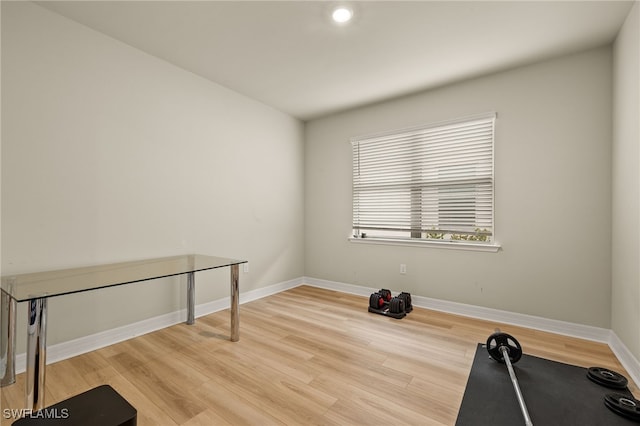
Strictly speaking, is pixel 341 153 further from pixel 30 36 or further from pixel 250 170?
pixel 30 36

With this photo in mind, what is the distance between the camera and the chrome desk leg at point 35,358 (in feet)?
5.03

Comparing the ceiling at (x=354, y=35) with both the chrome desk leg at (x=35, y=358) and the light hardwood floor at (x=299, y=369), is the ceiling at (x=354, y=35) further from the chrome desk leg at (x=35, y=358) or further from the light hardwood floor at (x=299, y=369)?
the light hardwood floor at (x=299, y=369)

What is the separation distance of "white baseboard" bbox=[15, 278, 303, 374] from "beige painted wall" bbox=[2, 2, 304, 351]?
59 millimetres

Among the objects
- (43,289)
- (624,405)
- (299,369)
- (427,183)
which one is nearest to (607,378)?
(624,405)

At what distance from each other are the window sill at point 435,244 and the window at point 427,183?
0.24ft

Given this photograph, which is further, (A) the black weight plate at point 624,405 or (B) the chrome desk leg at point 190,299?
(B) the chrome desk leg at point 190,299

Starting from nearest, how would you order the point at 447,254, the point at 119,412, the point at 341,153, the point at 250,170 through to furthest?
1. the point at 119,412
2. the point at 447,254
3. the point at 250,170
4. the point at 341,153

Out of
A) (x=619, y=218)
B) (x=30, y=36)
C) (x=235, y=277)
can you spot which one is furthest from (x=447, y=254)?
(x=30, y=36)

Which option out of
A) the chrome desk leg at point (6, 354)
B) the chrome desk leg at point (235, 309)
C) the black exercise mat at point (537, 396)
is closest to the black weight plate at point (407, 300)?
the black exercise mat at point (537, 396)

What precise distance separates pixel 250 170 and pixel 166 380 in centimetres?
248

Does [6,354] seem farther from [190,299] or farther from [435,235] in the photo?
[435,235]

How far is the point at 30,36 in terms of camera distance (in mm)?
2154

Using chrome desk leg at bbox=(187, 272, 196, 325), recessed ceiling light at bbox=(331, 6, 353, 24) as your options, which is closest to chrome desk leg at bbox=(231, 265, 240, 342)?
chrome desk leg at bbox=(187, 272, 196, 325)

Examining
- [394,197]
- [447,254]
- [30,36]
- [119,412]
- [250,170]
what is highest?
[30,36]
